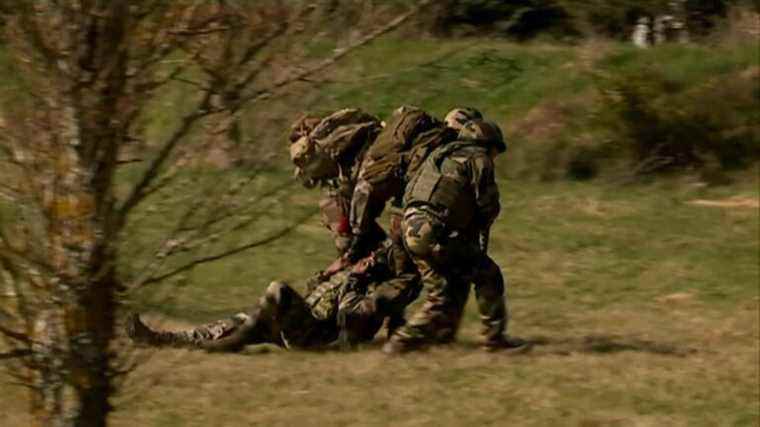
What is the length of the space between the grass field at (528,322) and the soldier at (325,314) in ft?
0.41

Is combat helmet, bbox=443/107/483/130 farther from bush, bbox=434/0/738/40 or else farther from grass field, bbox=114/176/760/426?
bush, bbox=434/0/738/40

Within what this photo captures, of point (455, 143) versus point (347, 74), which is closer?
point (347, 74)

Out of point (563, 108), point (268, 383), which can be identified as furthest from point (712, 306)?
point (563, 108)

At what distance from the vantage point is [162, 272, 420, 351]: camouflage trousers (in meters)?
10.3

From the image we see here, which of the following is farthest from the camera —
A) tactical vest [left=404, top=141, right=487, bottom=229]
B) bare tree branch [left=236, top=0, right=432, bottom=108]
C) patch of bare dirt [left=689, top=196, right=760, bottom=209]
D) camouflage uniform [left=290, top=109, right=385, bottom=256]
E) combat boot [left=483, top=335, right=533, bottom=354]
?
patch of bare dirt [left=689, top=196, right=760, bottom=209]

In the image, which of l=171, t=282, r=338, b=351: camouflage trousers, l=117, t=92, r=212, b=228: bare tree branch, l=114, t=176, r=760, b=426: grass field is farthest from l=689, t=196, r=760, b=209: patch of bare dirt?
l=117, t=92, r=212, b=228: bare tree branch

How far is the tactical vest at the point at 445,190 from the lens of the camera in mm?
9844

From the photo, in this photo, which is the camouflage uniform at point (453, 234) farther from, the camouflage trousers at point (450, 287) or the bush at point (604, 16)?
the bush at point (604, 16)

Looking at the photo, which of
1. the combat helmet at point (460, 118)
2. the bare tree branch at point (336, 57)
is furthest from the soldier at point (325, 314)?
the bare tree branch at point (336, 57)

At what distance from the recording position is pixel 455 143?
10.1 metres

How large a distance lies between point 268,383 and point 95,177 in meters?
4.04

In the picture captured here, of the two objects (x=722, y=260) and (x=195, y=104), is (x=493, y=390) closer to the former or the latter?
(x=195, y=104)

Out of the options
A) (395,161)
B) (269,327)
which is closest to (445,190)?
(395,161)

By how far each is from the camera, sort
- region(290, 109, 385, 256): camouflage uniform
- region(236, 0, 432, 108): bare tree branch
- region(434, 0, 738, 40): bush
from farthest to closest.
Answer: region(434, 0, 738, 40): bush
region(290, 109, 385, 256): camouflage uniform
region(236, 0, 432, 108): bare tree branch
